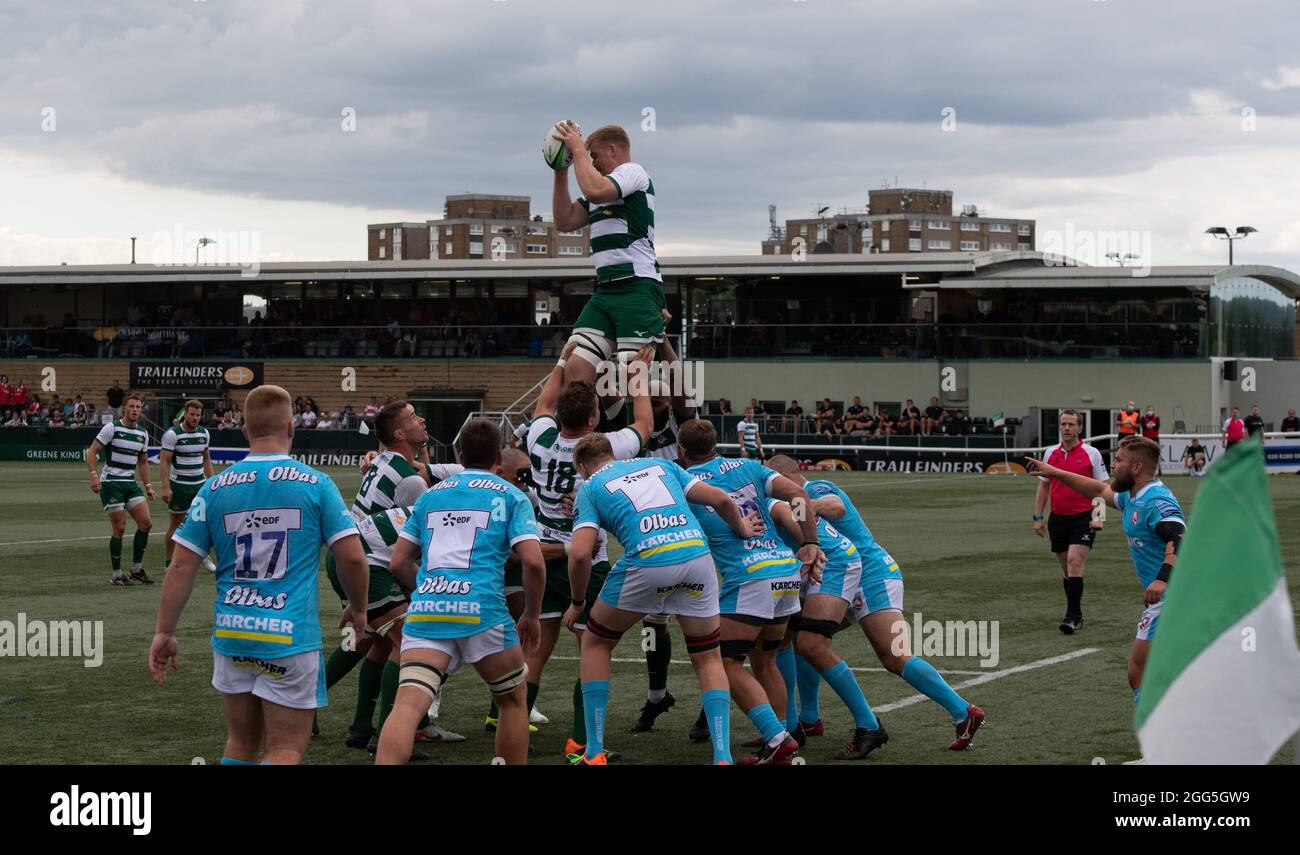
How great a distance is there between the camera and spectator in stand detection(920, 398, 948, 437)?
144 ft

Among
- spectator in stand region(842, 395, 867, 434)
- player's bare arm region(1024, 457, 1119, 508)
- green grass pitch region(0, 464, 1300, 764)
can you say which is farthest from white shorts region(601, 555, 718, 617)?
spectator in stand region(842, 395, 867, 434)

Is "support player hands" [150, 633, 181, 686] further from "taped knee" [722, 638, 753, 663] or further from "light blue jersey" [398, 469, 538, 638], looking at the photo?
"taped knee" [722, 638, 753, 663]

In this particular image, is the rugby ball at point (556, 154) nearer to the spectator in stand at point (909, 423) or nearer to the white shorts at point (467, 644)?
the white shorts at point (467, 644)

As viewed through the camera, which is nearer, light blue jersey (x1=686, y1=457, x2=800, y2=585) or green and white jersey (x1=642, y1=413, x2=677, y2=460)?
light blue jersey (x1=686, y1=457, x2=800, y2=585)

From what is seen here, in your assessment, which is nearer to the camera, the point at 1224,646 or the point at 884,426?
the point at 1224,646

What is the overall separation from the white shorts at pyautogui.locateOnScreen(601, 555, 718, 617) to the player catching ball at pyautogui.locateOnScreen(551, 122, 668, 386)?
1.39m

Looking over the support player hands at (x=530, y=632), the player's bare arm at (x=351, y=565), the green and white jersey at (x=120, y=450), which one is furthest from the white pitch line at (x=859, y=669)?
the green and white jersey at (x=120, y=450)

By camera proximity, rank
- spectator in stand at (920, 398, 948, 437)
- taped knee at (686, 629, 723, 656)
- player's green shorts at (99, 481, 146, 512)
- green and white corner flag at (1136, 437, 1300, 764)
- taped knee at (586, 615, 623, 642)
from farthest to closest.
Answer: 1. spectator in stand at (920, 398, 948, 437)
2. player's green shorts at (99, 481, 146, 512)
3. taped knee at (586, 615, 623, 642)
4. taped knee at (686, 629, 723, 656)
5. green and white corner flag at (1136, 437, 1300, 764)

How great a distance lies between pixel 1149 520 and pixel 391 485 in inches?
186

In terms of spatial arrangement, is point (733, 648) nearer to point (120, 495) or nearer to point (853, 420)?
point (120, 495)

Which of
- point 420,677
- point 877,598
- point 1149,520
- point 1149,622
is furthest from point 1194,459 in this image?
point 420,677

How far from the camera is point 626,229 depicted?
9164 millimetres
